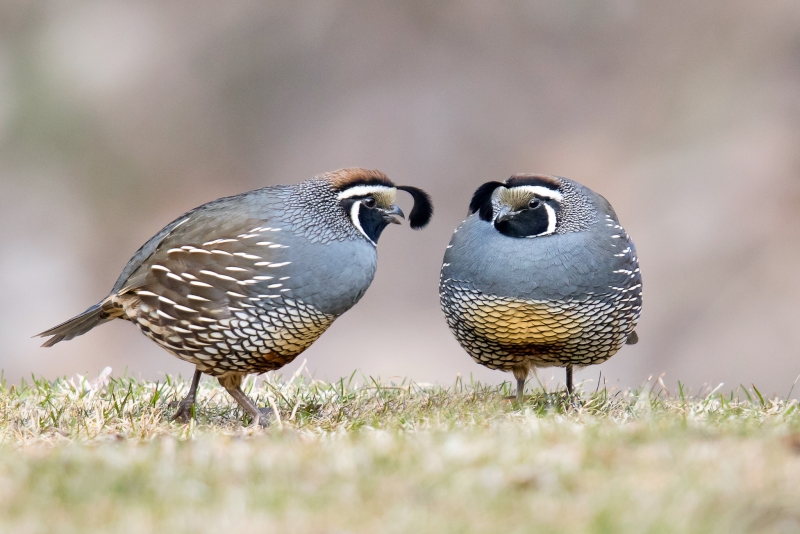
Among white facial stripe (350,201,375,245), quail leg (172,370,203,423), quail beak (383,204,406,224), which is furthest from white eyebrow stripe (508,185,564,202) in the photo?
quail leg (172,370,203,423)

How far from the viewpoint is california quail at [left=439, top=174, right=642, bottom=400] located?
464cm

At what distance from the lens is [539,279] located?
4613mm

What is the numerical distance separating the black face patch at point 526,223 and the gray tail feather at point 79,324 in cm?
210

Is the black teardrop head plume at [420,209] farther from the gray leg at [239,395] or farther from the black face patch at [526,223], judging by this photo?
the gray leg at [239,395]

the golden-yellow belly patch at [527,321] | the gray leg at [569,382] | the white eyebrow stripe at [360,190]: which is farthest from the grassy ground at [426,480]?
the white eyebrow stripe at [360,190]

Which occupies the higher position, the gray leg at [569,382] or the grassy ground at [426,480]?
the gray leg at [569,382]

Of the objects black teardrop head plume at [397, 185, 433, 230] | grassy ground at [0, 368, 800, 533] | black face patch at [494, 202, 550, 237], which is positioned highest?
black teardrop head plume at [397, 185, 433, 230]

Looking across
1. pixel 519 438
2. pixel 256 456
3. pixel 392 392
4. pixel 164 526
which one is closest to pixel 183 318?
pixel 392 392

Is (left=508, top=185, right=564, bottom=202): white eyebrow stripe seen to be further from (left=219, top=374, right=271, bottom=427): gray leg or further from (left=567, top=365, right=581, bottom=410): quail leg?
(left=219, top=374, right=271, bottom=427): gray leg

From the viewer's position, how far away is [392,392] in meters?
5.34

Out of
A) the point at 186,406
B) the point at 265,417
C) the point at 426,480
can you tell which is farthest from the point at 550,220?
the point at 426,480

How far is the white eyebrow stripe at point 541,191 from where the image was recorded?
4914 millimetres

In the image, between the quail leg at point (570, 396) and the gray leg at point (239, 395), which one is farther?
the quail leg at point (570, 396)

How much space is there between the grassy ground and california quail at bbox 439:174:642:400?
88 cm
